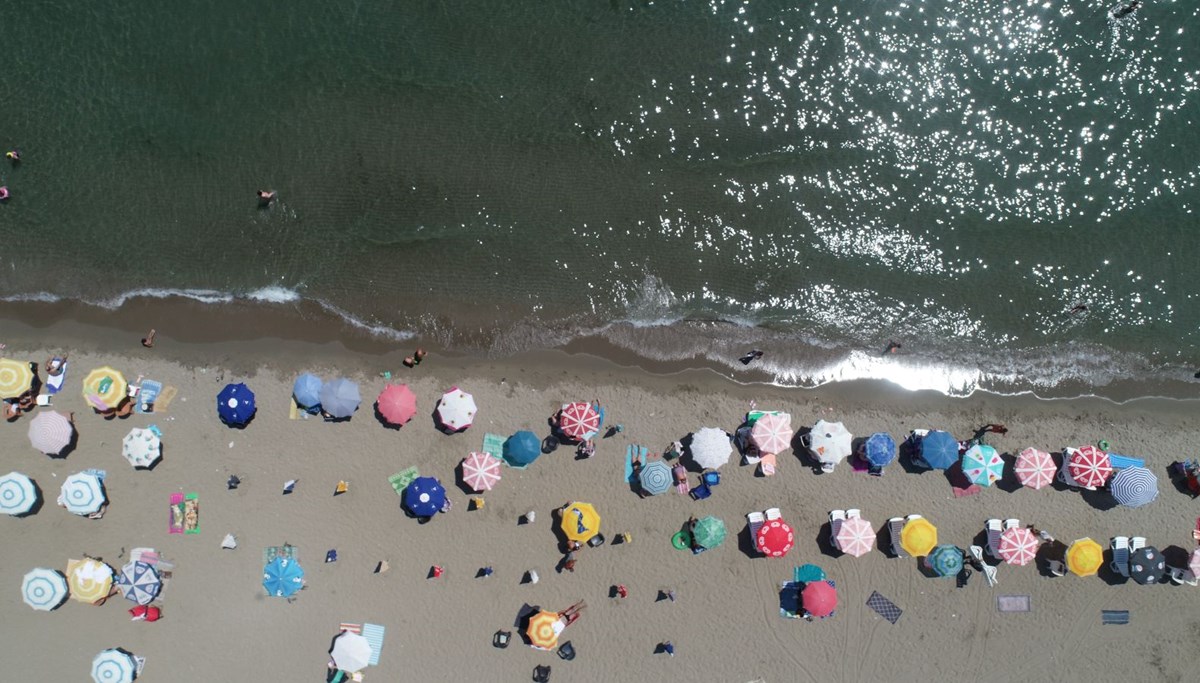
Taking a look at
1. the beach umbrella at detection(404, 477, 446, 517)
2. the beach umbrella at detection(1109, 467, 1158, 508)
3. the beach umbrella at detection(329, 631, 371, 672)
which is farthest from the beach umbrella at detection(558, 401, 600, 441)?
the beach umbrella at detection(1109, 467, 1158, 508)

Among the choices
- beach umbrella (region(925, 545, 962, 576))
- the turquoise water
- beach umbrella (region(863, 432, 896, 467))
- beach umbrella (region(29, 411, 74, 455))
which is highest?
the turquoise water

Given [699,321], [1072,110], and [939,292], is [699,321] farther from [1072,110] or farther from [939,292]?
[1072,110]

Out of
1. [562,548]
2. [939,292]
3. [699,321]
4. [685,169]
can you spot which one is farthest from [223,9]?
[939,292]

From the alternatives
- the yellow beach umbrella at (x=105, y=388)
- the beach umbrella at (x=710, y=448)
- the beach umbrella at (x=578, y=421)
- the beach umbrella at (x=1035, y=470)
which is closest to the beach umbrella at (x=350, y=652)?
the beach umbrella at (x=578, y=421)

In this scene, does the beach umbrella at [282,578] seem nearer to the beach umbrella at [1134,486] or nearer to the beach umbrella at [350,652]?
the beach umbrella at [350,652]

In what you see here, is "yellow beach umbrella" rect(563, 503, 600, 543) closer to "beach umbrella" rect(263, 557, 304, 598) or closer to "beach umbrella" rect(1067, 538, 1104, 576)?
"beach umbrella" rect(263, 557, 304, 598)

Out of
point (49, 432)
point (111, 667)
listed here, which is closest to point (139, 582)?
point (111, 667)

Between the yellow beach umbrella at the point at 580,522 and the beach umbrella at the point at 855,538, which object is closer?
the yellow beach umbrella at the point at 580,522

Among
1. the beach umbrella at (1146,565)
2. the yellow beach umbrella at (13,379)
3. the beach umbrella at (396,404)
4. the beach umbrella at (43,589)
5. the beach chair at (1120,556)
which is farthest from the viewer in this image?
the beach chair at (1120,556)
